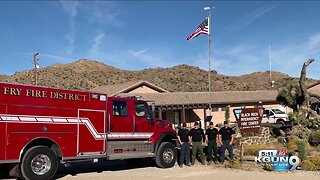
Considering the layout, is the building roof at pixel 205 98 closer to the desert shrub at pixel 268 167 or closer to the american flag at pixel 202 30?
the american flag at pixel 202 30

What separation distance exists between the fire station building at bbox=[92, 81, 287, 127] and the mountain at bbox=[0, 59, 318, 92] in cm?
3398

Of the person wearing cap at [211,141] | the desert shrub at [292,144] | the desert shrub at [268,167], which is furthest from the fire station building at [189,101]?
the desert shrub at [268,167]

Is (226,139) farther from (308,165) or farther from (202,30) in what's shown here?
(202,30)

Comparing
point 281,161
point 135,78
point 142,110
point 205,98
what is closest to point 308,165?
point 281,161

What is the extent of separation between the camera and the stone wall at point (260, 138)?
68.6 ft

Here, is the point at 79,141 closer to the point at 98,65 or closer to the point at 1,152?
the point at 1,152

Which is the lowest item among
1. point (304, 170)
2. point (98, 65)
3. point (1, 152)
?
point (304, 170)

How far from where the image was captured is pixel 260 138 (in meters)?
21.9

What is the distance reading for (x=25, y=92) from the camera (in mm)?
10711

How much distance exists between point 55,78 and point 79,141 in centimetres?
7602

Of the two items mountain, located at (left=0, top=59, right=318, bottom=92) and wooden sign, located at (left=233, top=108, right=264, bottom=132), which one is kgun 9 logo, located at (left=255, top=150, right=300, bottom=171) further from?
mountain, located at (left=0, top=59, right=318, bottom=92)

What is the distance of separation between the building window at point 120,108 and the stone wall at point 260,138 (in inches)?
350

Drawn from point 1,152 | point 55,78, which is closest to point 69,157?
point 1,152

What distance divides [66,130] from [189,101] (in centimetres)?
2807
